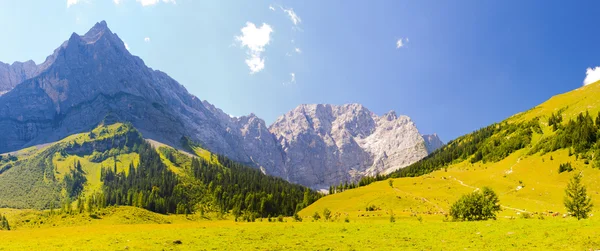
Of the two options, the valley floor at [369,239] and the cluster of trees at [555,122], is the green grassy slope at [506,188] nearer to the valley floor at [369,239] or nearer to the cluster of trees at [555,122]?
the cluster of trees at [555,122]

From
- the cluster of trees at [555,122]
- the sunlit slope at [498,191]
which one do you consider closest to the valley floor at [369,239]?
the sunlit slope at [498,191]

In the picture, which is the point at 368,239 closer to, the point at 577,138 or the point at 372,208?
the point at 372,208

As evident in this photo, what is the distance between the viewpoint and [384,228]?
5088 centimetres

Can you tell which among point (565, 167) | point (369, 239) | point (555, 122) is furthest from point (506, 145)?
point (369, 239)

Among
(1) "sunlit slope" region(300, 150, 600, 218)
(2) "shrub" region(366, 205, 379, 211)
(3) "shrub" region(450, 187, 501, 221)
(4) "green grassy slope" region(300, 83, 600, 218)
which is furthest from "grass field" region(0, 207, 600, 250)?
(2) "shrub" region(366, 205, 379, 211)

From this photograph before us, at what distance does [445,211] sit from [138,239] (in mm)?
78439

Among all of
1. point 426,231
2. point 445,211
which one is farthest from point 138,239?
point 445,211

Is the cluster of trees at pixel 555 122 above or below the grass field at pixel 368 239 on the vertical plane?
above

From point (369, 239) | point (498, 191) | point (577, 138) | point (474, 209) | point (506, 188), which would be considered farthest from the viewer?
point (577, 138)

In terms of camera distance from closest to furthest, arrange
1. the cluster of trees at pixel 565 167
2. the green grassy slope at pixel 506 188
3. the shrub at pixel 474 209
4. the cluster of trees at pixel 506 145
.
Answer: the shrub at pixel 474 209 < the green grassy slope at pixel 506 188 < the cluster of trees at pixel 565 167 < the cluster of trees at pixel 506 145

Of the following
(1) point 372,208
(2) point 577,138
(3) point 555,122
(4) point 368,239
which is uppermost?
(3) point 555,122

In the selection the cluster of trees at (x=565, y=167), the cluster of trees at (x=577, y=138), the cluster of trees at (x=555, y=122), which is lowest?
the cluster of trees at (x=565, y=167)

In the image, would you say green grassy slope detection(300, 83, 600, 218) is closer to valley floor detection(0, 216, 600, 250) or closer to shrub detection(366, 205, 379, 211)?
shrub detection(366, 205, 379, 211)

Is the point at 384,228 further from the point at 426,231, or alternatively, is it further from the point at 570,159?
the point at 570,159
